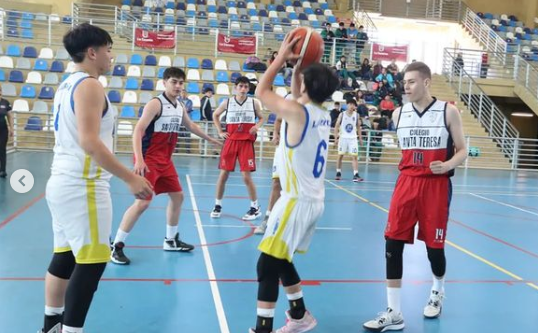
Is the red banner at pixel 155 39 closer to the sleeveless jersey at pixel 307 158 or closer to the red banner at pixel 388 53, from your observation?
the red banner at pixel 388 53

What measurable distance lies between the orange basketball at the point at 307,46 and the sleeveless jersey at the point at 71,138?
113 centimetres

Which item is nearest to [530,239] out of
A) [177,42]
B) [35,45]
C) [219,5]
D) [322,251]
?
[322,251]

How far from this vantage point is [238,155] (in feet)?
23.7

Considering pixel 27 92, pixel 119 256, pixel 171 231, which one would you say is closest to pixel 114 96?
pixel 27 92

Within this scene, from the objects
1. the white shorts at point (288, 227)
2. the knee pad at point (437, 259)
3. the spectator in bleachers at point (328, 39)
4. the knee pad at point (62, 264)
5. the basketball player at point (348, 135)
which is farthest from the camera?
the spectator in bleachers at point (328, 39)

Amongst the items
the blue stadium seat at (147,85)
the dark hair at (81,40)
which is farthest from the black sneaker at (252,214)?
the blue stadium seat at (147,85)

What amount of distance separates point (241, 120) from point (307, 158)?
4253mm

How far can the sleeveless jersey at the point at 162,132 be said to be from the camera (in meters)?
5.09

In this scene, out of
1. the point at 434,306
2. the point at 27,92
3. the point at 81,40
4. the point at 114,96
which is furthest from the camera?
the point at 114,96

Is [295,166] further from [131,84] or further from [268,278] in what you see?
[131,84]

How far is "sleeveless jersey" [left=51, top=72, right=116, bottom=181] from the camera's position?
2.61 metres

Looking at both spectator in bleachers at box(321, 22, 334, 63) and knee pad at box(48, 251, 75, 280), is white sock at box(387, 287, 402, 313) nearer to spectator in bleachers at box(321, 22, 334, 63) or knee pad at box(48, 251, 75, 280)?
knee pad at box(48, 251, 75, 280)

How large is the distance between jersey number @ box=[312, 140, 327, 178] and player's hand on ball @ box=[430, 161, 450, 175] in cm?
95

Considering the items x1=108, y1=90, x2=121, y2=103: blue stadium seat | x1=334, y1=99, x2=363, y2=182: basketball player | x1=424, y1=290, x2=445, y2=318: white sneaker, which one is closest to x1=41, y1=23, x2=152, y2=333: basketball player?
x1=424, y1=290, x2=445, y2=318: white sneaker
